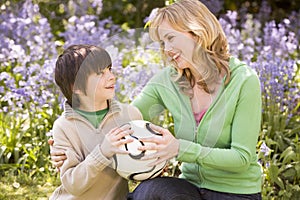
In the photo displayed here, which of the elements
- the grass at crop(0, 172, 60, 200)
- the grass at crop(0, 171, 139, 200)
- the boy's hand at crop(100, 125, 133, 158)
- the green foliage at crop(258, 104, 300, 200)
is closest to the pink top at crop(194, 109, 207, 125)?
the boy's hand at crop(100, 125, 133, 158)

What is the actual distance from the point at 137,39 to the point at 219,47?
1.27 ft

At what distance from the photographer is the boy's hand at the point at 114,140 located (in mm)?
2683

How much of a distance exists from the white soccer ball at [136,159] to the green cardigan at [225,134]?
0.14 meters

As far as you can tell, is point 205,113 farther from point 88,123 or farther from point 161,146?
point 88,123

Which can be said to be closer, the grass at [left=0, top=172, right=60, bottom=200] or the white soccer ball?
the white soccer ball

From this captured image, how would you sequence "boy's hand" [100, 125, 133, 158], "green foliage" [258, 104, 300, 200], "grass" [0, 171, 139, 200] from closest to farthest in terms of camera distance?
"boy's hand" [100, 125, 133, 158]
"green foliage" [258, 104, 300, 200]
"grass" [0, 171, 139, 200]

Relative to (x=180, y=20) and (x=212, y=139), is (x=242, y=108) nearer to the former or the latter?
(x=212, y=139)

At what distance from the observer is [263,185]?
12.0ft

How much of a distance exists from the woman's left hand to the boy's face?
24 centimetres

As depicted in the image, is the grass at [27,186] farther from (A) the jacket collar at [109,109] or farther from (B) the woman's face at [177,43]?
(B) the woman's face at [177,43]

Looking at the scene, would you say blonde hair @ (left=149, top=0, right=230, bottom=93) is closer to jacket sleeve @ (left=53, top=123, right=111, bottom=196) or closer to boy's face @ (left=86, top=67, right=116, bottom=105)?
boy's face @ (left=86, top=67, right=116, bottom=105)

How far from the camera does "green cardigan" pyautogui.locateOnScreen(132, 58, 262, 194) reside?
2.80 m

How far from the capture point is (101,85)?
9.16ft

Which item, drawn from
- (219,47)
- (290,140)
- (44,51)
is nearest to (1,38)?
(44,51)
